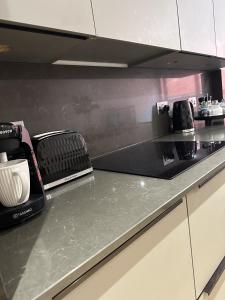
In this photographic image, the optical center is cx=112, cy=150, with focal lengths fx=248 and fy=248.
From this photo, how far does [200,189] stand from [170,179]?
4.6 inches

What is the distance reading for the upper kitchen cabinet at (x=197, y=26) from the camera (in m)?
1.22

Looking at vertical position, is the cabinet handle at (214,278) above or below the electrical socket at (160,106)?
below

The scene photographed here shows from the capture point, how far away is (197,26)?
52.2 inches

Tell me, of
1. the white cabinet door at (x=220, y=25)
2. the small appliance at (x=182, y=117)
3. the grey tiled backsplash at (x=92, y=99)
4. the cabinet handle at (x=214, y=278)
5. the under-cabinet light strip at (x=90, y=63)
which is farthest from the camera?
the small appliance at (x=182, y=117)

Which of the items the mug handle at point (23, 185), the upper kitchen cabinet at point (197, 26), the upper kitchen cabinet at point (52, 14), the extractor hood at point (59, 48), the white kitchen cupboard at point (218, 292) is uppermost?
the upper kitchen cabinet at point (197, 26)

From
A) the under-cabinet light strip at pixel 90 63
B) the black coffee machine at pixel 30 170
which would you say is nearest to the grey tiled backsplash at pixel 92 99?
the under-cabinet light strip at pixel 90 63

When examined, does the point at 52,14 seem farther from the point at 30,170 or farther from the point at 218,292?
the point at 218,292

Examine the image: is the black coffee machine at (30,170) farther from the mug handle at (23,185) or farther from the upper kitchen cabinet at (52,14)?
the upper kitchen cabinet at (52,14)

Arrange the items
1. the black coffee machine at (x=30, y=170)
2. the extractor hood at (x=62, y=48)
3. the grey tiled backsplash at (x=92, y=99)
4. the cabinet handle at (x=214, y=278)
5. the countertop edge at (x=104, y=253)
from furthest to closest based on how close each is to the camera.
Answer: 1. the grey tiled backsplash at (x=92, y=99)
2. the cabinet handle at (x=214, y=278)
3. the extractor hood at (x=62, y=48)
4. the black coffee machine at (x=30, y=170)
5. the countertop edge at (x=104, y=253)

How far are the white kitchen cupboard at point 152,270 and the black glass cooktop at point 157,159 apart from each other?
193 mm

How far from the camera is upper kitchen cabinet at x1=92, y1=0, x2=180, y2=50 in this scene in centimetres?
84

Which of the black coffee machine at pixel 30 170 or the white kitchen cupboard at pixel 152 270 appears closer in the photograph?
the white kitchen cupboard at pixel 152 270

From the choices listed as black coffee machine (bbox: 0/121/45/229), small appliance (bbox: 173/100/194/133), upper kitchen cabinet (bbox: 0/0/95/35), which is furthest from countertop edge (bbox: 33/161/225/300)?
small appliance (bbox: 173/100/194/133)

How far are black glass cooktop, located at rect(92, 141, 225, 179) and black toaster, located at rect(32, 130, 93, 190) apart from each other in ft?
0.42
